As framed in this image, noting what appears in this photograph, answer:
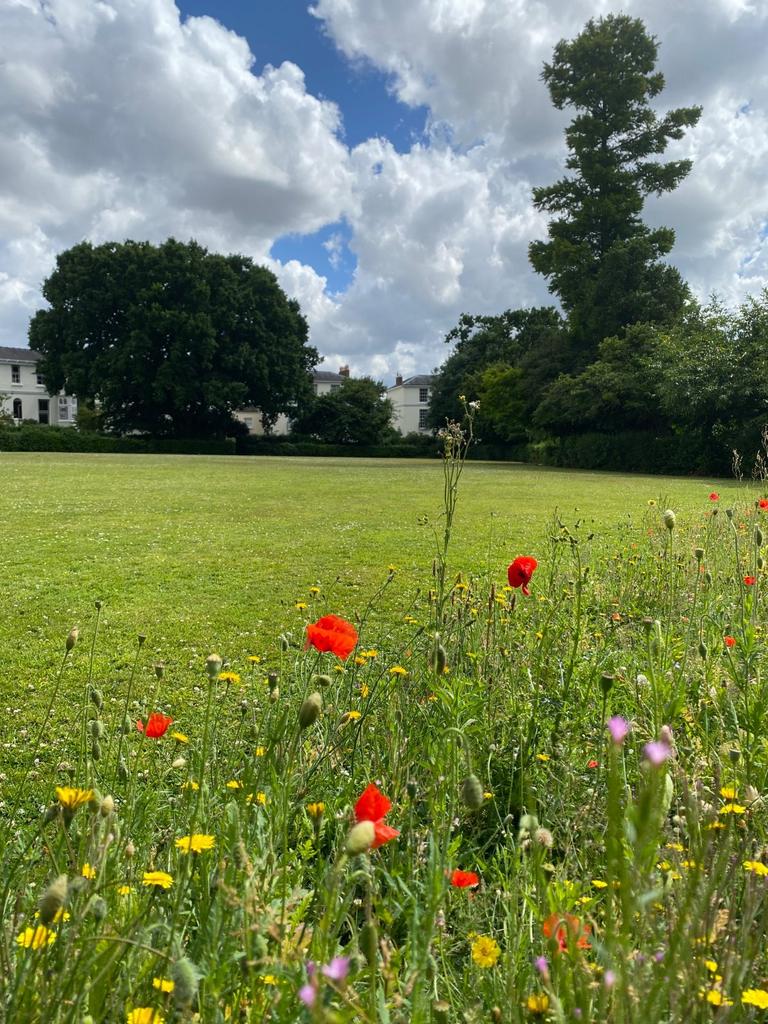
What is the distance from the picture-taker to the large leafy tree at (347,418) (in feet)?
177

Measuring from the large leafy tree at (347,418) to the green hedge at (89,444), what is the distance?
12.0 m

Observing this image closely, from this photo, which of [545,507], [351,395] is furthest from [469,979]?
[351,395]

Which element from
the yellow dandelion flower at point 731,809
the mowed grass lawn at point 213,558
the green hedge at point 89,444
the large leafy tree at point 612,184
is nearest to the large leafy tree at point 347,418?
the green hedge at point 89,444

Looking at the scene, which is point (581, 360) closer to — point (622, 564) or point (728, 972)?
point (622, 564)

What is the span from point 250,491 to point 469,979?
14295 millimetres

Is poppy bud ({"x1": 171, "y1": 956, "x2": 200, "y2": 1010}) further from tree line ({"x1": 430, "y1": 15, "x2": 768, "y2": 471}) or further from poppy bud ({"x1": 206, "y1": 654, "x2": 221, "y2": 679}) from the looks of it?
tree line ({"x1": 430, "y1": 15, "x2": 768, "y2": 471})

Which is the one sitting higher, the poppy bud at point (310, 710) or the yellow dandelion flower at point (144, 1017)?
the poppy bud at point (310, 710)

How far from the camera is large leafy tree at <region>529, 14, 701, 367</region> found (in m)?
31.8

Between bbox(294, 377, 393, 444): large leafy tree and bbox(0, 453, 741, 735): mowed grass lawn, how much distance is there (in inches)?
1538

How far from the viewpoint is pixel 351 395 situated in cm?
5578

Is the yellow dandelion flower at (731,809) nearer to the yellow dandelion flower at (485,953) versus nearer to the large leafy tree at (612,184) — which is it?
the yellow dandelion flower at (485,953)

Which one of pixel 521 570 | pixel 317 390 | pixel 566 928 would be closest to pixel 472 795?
pixel 566 928

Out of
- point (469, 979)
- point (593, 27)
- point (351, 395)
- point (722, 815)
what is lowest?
point (469, 979)

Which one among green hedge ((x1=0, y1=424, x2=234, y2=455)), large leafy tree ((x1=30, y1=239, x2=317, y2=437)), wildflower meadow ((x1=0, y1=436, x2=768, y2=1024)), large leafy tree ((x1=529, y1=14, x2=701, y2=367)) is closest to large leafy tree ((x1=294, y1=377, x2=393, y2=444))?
large leafy tree ((x1=30, y1=239, x2=317, y2=437))
